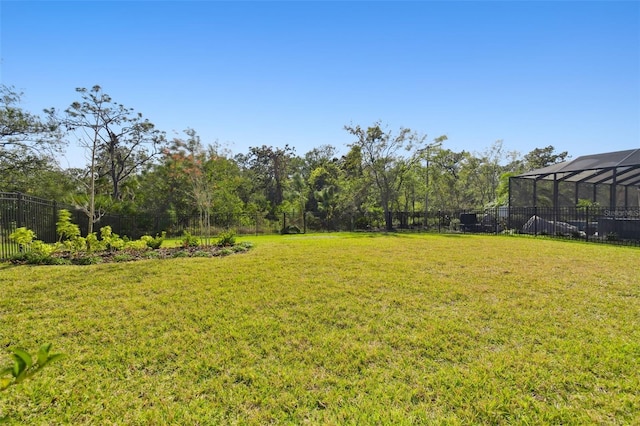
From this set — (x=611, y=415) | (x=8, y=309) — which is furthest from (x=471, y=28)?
(x=8, y=309)

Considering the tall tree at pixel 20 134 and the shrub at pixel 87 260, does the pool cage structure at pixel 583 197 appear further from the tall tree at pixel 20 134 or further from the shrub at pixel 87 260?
the tall tree at pixel 20 134

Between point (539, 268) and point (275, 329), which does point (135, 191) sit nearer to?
point (275, 329)

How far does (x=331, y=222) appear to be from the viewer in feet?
60.0

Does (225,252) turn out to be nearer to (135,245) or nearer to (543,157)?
(135,245)

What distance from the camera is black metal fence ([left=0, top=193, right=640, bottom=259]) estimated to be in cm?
691

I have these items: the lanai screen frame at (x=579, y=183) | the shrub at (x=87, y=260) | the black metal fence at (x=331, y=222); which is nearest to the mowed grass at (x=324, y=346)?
the shrub at (x=87, y=260)

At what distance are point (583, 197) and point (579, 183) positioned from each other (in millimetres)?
1002

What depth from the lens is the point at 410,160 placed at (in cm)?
1856

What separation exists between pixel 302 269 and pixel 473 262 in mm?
3644

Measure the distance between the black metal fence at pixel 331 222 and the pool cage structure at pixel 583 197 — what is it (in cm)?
4

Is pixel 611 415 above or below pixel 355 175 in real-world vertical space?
below

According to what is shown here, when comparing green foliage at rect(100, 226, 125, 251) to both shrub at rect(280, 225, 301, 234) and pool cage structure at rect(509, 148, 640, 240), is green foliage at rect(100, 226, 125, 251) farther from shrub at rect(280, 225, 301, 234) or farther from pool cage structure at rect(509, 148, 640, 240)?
pool cage structure at rect(509, 148, 640, 240)

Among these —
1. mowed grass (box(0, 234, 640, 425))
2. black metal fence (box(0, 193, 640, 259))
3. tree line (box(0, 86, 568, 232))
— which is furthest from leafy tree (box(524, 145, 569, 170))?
mowed grass (box(0, 234, 640, 425))

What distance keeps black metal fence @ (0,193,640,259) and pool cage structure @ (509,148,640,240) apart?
0.13 ft
